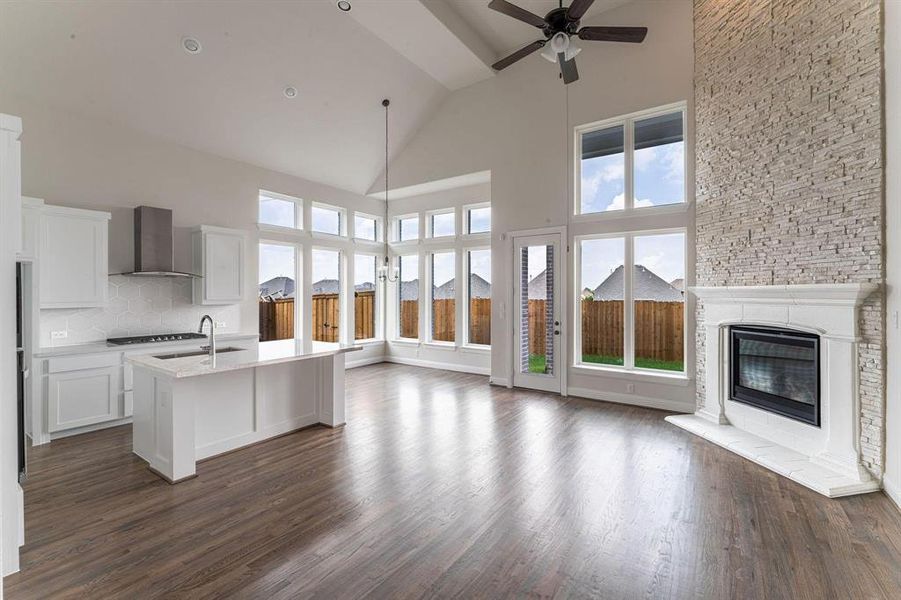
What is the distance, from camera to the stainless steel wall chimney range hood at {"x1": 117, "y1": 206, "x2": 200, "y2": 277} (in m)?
5.05

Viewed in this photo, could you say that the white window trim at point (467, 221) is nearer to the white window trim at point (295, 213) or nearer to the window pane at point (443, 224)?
the window pane at point (443, 224)

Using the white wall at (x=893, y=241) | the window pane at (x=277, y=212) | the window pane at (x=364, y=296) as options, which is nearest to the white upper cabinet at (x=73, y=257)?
the window pane at (x=277, y=212)

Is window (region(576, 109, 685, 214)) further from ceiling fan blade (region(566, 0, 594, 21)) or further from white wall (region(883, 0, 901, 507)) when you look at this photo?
ceiling fan blade (region(566, 0, 594, 21))

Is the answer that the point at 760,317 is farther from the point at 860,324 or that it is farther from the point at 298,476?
the point at 298,476

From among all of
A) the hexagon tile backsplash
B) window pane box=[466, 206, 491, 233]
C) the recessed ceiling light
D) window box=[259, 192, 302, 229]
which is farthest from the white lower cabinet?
window pane box=[466, 206, 491, 233]

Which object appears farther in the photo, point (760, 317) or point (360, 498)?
point (760, 317)

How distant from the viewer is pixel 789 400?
388cm

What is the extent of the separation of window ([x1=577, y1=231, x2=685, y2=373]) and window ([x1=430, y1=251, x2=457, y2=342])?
2.70 meters

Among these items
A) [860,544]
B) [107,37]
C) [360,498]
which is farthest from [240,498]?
[107,37]

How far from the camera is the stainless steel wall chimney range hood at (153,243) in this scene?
505 cm

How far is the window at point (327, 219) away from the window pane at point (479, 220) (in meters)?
2.42

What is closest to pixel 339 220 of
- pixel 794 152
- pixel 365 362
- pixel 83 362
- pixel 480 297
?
pixel 365 362

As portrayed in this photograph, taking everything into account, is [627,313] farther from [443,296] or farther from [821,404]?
[443,296]

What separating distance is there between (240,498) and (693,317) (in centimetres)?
498
